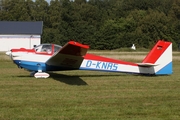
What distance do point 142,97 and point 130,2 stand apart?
262 feet

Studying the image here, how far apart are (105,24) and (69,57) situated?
5612 cm

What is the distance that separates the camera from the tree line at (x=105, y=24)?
63.1m

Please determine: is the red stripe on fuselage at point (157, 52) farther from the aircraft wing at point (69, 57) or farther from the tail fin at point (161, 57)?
the aircraft wing at point (69, 57)

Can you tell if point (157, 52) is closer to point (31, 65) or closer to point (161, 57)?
point (161, 57)

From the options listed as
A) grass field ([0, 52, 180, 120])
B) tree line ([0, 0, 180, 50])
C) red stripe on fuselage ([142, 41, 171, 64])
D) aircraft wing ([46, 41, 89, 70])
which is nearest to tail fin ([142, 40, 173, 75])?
red stripe on fuselage ([142, 41, 171, 64])

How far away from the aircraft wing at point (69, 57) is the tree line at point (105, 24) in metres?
48.4

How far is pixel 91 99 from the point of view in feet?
30.2

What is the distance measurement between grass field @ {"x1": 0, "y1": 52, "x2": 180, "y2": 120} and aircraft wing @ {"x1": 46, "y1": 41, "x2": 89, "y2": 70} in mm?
763

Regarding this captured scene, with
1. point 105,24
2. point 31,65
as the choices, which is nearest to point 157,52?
point 31,65

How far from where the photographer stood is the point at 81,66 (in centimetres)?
1368

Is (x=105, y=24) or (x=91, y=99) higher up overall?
(x=91, y=99)

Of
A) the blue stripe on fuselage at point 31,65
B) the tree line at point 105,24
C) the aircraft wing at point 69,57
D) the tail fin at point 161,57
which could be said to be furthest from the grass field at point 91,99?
the tree line at point 105,24

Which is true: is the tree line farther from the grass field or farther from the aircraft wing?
the grass field

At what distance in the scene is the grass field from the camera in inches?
294
